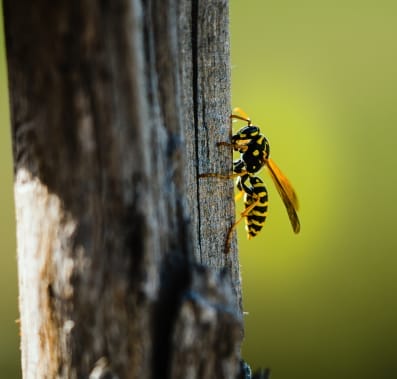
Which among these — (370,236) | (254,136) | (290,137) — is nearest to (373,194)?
(370,236)

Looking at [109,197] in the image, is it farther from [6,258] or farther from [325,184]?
[325,184]

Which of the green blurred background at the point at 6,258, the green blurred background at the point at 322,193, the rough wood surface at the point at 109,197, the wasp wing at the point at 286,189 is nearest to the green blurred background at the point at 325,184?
the green blurred background at the point at 322,193

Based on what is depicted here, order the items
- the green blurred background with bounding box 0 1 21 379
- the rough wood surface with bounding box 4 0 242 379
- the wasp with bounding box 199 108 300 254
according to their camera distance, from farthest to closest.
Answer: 1. the green blurred background with bounding box 0 1 21 379
2. the wasp with bounding box 199 108 300 254
3. the rough wood surface with bounding box 4 0 242 379

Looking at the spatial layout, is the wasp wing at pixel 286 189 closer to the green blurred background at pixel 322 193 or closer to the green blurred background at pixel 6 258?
the green blurred background at pixel 322 193

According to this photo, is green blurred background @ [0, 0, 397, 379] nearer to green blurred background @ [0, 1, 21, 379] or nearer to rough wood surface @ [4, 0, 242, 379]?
green blurred background @ [0, 1, 21, 379]

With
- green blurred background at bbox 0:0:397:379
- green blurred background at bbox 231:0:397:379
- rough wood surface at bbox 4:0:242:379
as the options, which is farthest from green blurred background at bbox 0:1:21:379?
rough wood surface at bbox 4:0:242:379

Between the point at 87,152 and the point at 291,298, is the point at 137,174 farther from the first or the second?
the point at 291,298

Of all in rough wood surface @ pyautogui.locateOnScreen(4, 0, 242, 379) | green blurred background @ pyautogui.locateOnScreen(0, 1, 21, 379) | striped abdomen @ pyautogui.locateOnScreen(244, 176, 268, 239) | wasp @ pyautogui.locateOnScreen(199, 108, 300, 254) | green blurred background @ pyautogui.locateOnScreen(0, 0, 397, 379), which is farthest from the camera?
green blurred background @ pyautogui.locateOnScreen(0, 0, 397, 379)
